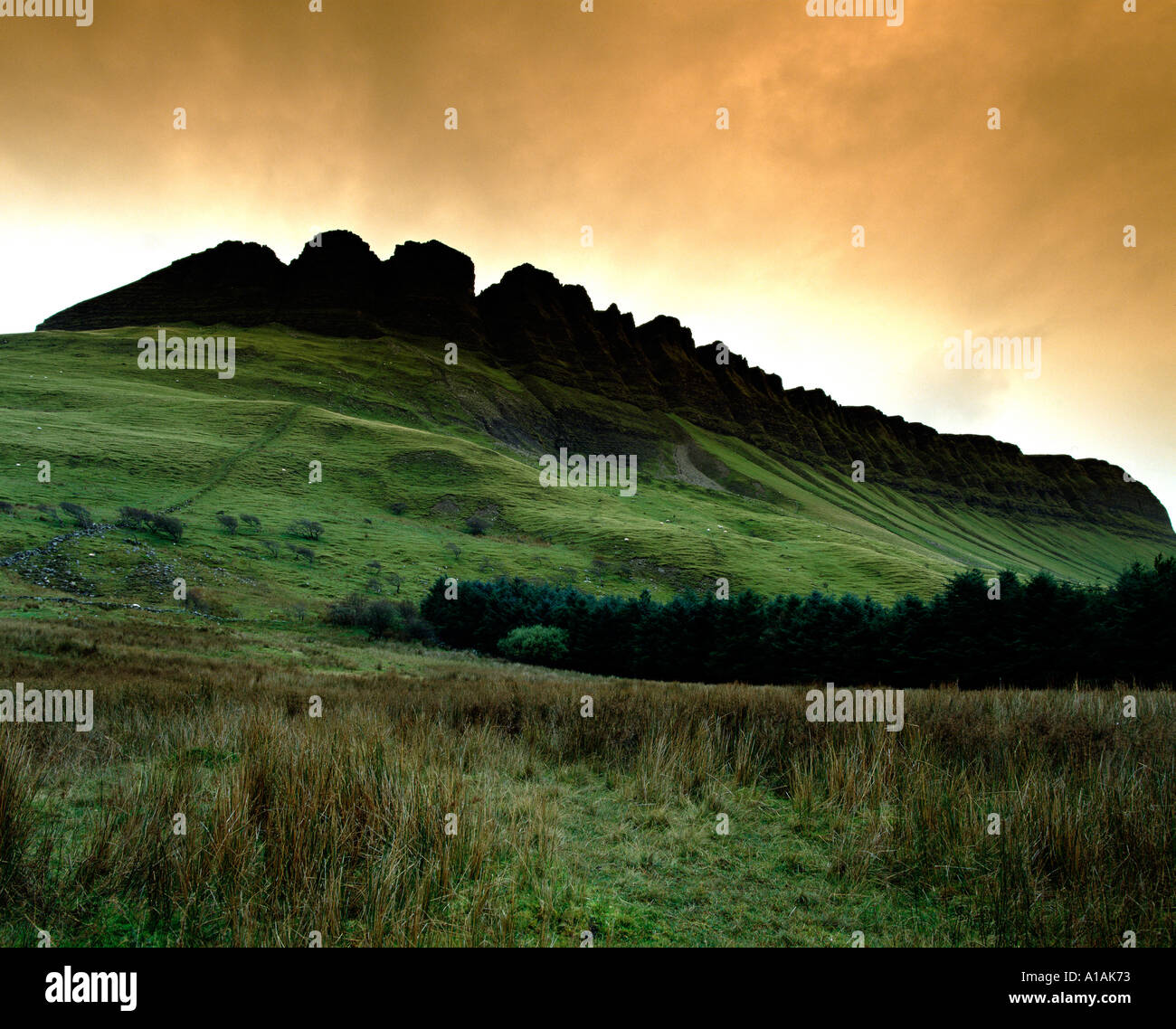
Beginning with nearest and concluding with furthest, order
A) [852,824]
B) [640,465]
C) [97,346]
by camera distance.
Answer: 1. [852,824]
2. [97,346]
3. [640,465]

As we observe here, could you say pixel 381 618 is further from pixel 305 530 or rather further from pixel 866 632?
pixel 866 632

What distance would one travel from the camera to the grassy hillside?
50.4 metres

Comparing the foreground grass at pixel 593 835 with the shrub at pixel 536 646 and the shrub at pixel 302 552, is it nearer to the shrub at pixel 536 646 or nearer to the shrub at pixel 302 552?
the shrub at pixel 536 646

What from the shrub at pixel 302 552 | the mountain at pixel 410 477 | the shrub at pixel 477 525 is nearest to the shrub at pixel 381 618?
the mountain at pixel 410 477

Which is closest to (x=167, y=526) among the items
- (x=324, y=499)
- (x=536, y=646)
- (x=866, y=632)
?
(x=324, y=499)

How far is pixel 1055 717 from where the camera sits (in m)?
8.40

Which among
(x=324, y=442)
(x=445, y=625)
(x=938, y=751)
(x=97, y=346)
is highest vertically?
(x=97, y=346)

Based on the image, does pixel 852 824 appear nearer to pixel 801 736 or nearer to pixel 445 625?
pixel 801 736

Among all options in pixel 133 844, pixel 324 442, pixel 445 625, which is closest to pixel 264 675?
pixel 133 844

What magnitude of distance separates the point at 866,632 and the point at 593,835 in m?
33.4

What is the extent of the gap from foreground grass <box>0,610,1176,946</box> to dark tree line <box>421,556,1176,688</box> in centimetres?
1950

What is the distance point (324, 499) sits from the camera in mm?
80375

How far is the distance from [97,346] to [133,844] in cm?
16782

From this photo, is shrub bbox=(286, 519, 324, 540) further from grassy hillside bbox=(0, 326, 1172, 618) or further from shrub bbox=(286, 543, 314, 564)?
shrub bbox=(286, 543, 314, 564)
